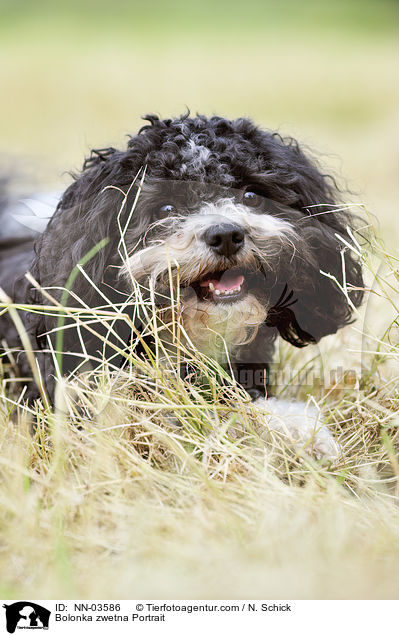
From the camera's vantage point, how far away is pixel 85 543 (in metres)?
1.45

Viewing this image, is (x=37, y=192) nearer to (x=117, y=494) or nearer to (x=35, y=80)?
(x=35, y=80)

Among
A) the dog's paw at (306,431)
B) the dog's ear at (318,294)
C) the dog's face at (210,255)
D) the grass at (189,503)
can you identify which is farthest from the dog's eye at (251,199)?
the dog's paw at (306,431)

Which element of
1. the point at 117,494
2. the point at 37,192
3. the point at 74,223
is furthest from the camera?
the point at 37,192

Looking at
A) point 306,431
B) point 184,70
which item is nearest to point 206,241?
point 306,431

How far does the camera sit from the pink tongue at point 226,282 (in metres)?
1.95

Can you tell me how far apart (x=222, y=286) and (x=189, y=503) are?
0.69 m

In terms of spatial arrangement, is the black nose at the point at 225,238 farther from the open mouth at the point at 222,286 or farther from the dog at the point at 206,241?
the open mouth at the point at 222,286

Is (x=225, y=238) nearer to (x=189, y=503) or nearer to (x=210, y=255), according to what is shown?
(x=210, y=255)

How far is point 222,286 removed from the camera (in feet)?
6.43
